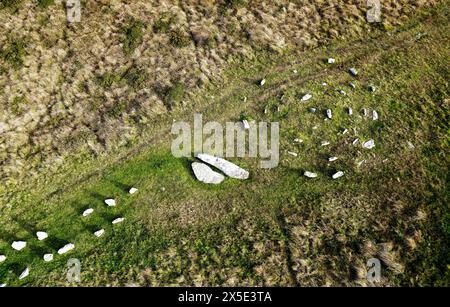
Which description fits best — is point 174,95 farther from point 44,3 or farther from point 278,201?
point 44,3

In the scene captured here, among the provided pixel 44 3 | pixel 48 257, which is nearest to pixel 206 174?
pixel 48 257

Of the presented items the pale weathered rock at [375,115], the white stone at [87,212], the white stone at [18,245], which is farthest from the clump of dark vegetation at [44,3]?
the pale weathered rock at [375,115]

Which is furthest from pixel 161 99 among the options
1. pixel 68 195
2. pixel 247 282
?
pixel 247 282

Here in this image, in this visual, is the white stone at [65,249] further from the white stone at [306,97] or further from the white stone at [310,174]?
the white stone at [306,97]

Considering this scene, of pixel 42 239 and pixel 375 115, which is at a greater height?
pixel 375 115

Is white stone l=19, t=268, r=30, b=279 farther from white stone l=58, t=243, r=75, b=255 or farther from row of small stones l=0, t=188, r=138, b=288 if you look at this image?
white stone l=58, t=243, r=75, b=255

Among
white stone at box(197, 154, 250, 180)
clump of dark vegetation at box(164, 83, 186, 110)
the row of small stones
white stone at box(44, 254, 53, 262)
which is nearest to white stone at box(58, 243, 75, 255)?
the row of small stones
